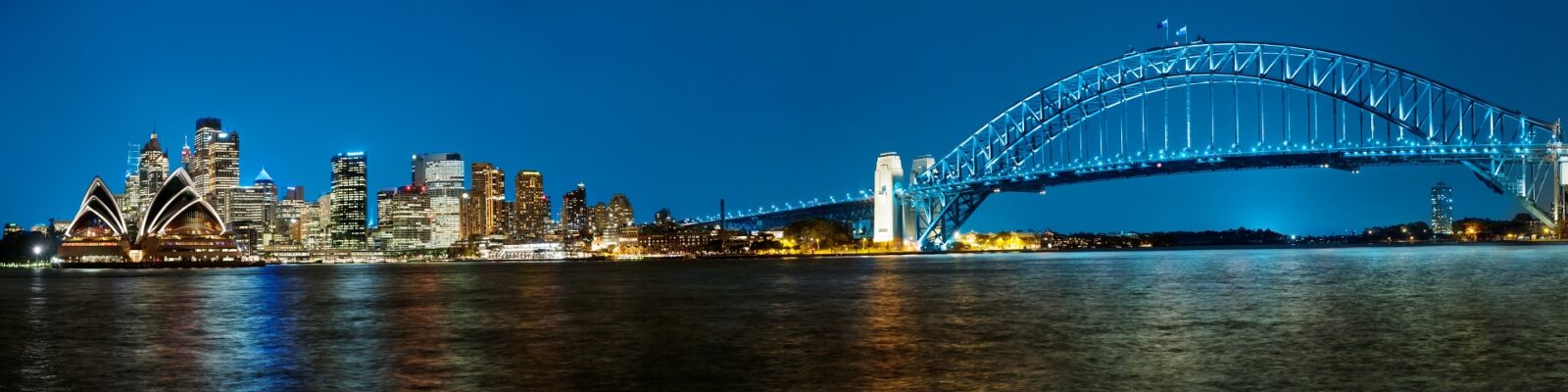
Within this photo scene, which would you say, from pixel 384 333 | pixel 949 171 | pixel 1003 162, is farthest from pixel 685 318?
pixel 949 171

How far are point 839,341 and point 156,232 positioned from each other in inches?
5356

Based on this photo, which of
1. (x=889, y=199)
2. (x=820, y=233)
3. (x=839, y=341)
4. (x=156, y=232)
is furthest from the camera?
(x=820, y=233)

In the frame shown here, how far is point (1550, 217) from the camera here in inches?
3123

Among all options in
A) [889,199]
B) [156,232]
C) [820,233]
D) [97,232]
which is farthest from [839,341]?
[97,232]

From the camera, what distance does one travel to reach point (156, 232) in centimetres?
13988

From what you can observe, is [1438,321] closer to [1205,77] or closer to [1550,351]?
[1550,351]

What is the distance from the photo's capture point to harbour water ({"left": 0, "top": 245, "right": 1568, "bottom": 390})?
17172 millimetres

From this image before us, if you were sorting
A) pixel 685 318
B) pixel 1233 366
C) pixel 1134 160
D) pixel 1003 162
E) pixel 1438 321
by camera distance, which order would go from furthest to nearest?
1. pixel 1003 162
2. pixel 1134 160
3. pixel 685 318
4. pixel 1438 321
5. pixel 1233 366

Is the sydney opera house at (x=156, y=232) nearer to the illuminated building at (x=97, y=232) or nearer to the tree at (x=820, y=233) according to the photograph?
the illuminated building at (x=97, y=232)

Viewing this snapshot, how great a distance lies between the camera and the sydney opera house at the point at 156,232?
140 metres

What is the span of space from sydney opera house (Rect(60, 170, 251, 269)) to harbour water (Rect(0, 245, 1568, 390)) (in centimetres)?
10679

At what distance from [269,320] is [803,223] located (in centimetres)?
11979

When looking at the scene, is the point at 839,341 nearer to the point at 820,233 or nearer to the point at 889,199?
the point at 889,199

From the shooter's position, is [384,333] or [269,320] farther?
[269,320]
